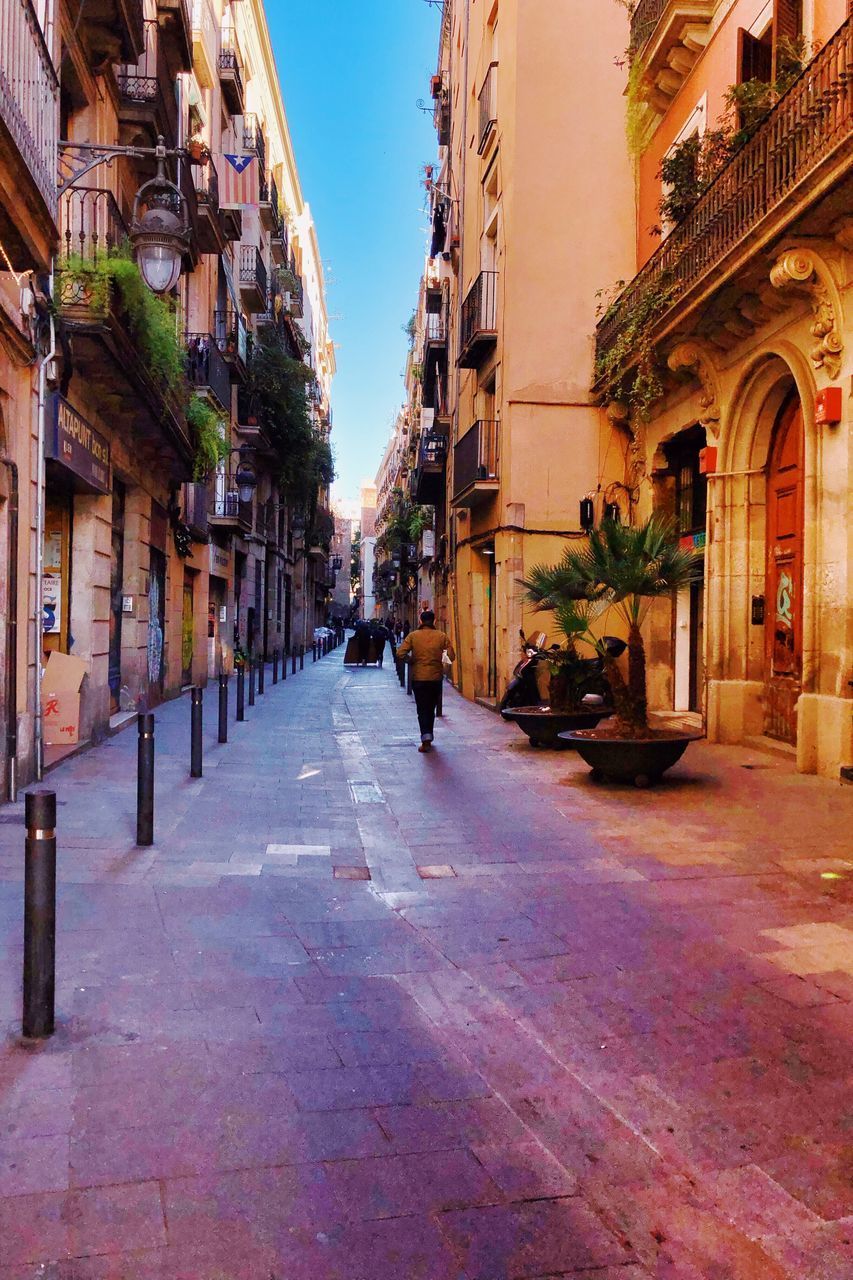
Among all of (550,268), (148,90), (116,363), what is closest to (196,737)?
(116,363)

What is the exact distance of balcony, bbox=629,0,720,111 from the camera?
12.5 m

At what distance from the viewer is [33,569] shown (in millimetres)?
8438

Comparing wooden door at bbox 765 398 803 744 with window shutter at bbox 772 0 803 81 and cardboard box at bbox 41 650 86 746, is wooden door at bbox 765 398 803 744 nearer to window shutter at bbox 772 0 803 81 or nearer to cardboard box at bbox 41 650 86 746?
window shutter at bbox 772 0 803 81

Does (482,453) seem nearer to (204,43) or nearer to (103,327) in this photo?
(103,327)

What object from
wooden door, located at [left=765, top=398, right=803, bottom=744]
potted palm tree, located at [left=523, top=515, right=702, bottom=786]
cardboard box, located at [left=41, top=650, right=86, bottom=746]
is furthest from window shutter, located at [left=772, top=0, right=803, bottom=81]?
cardboard box, located at [left=41, top=650, right=86, bottom=746]

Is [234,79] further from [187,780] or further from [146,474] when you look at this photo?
[187,780]

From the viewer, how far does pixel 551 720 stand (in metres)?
11.5

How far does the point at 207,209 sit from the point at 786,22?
1133cm

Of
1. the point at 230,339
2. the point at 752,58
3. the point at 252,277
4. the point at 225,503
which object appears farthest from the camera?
the point at 252,277

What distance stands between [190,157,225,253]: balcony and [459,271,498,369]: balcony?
216 inches

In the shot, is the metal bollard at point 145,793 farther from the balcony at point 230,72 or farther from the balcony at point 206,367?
the balcony at point 230,72

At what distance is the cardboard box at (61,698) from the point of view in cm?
973

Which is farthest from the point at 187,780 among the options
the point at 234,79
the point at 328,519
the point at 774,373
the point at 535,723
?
the point at 328,519

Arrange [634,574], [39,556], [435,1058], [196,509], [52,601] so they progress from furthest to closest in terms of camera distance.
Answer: [196,509] < [52,601] < [634,574] < [39,556] < [435,1058]
